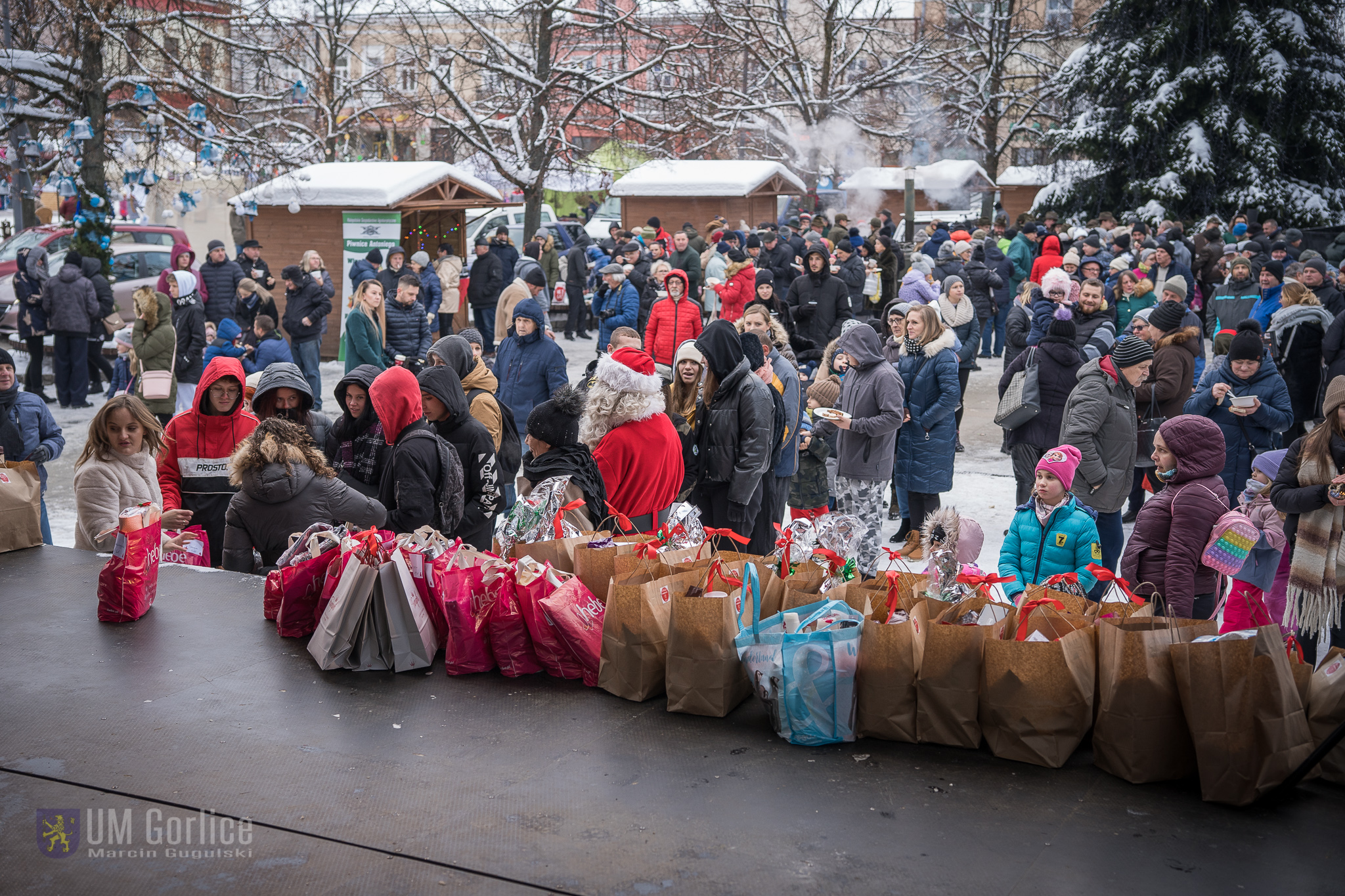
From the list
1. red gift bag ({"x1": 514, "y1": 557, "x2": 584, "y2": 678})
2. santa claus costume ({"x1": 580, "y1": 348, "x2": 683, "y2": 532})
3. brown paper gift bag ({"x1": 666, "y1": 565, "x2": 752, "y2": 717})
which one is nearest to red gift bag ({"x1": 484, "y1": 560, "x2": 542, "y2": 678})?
red gift bag ({"x1": 514, "y1": 557, "x2": 584, "y2": 678})

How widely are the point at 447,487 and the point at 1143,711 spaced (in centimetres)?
322

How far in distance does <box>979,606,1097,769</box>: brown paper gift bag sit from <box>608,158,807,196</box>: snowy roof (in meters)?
18.7

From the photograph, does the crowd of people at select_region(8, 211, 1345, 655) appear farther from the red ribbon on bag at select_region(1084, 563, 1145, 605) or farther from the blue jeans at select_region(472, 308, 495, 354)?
the blue jeans at select_region(472, 308, 495, 354)

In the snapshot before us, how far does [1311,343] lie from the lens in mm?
9531

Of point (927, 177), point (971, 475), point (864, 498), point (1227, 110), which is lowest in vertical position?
point (971, 475)

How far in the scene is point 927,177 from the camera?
3247 cm

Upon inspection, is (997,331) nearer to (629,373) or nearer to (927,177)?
(629,373)

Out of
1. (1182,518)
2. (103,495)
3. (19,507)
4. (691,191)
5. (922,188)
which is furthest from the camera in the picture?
(922,188)

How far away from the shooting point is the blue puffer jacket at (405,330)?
11.3 m

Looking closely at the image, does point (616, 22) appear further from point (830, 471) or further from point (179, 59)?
point (830, 471)

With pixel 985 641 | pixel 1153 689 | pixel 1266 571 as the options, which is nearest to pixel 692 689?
pixel 985 641

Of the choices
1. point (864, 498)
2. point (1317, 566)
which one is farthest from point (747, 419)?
point (1317, 566)

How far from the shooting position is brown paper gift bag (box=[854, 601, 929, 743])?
9.77 feet

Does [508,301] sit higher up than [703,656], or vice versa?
[508,301]
